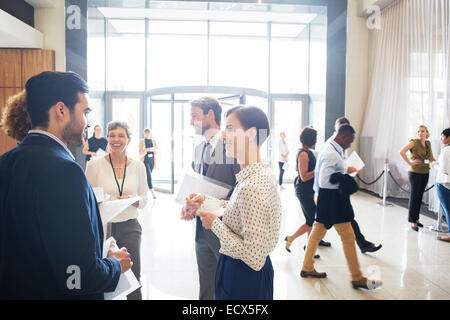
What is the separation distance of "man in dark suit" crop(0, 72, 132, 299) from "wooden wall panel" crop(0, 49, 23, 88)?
21.1 ft

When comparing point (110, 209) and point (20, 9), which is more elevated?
point (20, 9)

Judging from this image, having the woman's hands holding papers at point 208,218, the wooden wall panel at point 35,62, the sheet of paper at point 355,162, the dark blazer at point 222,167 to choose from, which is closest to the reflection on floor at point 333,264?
the sheet of paper at point 355,162

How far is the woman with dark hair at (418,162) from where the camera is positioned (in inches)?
147

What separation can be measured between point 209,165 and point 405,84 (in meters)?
4.68

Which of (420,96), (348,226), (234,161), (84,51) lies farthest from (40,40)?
(420,96)

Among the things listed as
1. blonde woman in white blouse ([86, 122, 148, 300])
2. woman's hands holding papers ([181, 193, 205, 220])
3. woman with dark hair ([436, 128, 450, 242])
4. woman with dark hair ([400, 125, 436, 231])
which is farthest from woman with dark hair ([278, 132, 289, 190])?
woman's hands holding papers ([181, 193, 205, 220])

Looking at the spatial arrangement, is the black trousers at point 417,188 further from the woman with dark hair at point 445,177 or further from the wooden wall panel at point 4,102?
the wooden wall panel at point 4,102

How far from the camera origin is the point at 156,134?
6.91m

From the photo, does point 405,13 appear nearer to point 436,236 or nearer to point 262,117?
point 436,236

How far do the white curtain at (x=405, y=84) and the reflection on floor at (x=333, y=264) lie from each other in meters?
1.41

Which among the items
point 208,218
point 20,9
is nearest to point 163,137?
point 20,9

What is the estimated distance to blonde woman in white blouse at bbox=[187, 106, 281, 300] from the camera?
105cm

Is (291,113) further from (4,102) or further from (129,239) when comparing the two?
(129,239)

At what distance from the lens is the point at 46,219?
698 millimetres
